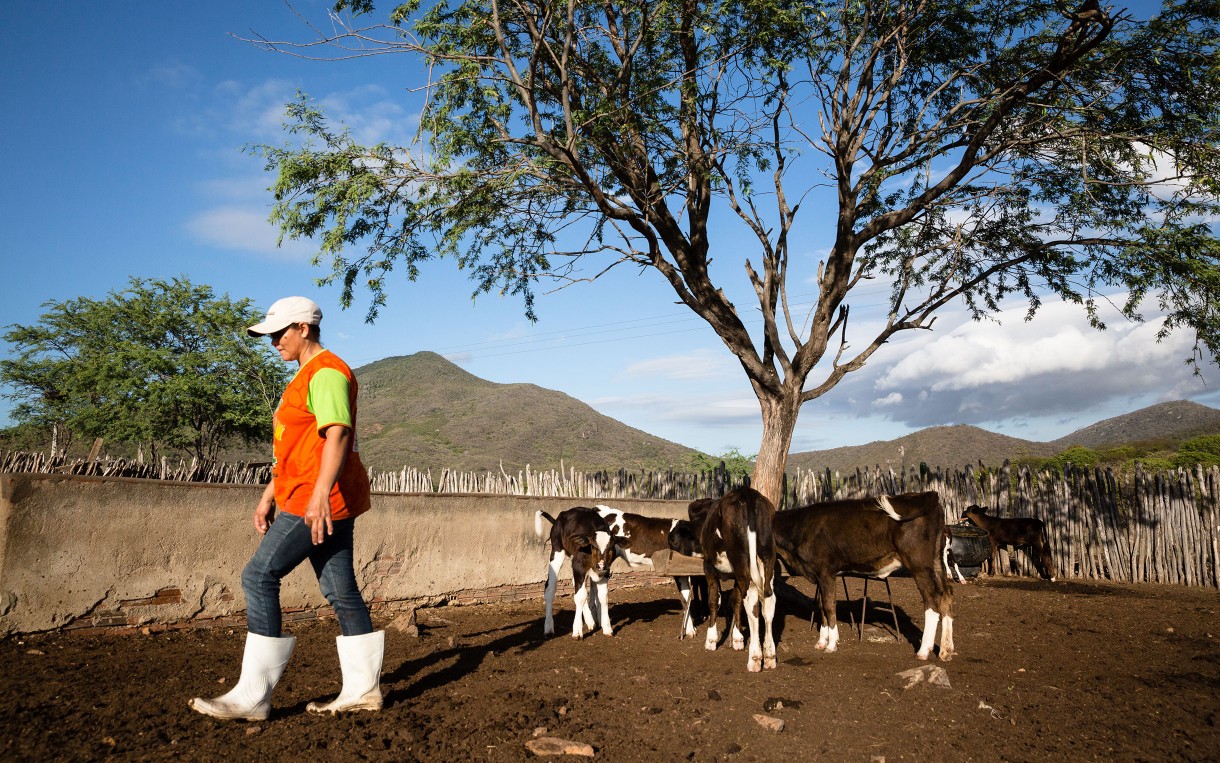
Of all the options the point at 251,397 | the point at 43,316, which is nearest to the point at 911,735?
the point at 251,397

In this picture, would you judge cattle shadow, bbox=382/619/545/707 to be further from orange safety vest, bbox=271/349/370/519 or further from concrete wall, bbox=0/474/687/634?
orange safety vest, bbox=271/349/370/519

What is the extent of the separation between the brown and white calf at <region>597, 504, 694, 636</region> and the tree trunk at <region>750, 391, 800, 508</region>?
341 cm

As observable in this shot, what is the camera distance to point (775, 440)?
12102mm

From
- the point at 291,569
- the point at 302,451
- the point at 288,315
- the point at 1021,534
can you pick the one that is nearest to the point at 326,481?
the point at 302,451

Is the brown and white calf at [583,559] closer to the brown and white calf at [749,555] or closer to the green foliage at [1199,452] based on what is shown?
the brown and white calf at [749,555]

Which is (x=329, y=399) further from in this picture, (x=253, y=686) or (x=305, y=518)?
(x=253, y=686)

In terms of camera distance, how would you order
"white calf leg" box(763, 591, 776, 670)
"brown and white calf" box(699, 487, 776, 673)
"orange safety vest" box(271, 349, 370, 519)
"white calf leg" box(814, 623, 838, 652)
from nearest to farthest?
"orange safety vest" box(271, 349, 370, 519) < "white calf leg" box(763, 591, 776, 670) < "brown and white calf" box(699, 487, 776, 673) < "white calf leg" box(814, 623, 838, 652)

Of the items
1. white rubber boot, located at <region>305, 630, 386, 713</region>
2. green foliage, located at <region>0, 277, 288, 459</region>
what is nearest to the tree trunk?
white rubber boot, located at <region>305, 630, 386, 713</region>

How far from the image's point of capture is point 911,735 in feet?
14.6

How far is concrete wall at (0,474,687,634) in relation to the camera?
604cm

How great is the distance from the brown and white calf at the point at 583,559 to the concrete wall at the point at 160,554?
5.47ft

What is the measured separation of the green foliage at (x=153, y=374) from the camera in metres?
27.1

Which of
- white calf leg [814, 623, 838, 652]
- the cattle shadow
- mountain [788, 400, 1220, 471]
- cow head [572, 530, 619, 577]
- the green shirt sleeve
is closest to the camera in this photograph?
the green shirt sleeve

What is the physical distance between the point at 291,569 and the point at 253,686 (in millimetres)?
715
